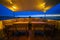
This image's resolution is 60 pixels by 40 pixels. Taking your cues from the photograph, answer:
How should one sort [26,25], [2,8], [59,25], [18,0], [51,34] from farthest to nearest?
1. [2,8]
2. [18,0]
3. [59,25]
4. [51,34]
5. [26,25]

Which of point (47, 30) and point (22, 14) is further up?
point (22, 14)

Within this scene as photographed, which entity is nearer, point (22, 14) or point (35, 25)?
point (35, 25)

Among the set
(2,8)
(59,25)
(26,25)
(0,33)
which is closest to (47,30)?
(26,25)

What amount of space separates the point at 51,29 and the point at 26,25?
106 centimetres

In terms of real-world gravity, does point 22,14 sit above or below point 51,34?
above

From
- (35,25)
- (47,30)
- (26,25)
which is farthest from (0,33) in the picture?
(47,30)

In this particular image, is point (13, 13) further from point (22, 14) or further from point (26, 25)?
point (26, 25)

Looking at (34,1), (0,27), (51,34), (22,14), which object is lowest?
(51,34)

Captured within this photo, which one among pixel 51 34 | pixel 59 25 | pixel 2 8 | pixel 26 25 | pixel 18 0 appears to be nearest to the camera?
pixel 26 25

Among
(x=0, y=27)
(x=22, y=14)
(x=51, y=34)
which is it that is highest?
(x=22, y=14)

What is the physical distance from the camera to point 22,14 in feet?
29.2

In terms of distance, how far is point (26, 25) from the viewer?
437 cm

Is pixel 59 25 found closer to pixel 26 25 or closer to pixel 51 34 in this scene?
pixel 51 34

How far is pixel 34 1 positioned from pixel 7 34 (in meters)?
2.61
